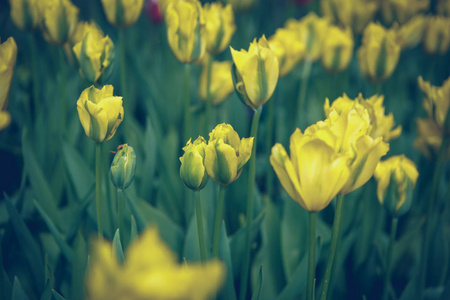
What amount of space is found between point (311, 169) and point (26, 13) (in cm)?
86

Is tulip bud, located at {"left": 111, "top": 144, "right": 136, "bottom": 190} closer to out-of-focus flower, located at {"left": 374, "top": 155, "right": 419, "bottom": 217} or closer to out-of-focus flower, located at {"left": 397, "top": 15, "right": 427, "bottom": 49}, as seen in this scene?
out-of-focus flower, located at {"left": 374, "top": 155, "right": 419, "bottom": 217}

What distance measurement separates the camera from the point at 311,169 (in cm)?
53

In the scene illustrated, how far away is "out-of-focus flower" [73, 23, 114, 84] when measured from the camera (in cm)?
83

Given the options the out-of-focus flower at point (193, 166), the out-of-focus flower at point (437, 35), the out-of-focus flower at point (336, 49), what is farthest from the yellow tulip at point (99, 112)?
the out-of-focus flower at point (437, 35)

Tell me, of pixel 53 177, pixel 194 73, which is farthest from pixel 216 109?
pixel 53 177

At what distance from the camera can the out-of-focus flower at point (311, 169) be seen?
51cm

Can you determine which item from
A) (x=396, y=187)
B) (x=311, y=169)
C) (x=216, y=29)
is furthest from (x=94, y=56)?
(x=396, y=187)

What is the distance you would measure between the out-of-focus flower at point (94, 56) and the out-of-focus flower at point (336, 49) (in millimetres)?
723

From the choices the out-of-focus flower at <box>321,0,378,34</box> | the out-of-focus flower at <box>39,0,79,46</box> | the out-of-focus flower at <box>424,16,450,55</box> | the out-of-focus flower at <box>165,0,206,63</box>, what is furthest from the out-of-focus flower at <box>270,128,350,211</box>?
the out-of-focus flower at <box>321,0,378,34</box>

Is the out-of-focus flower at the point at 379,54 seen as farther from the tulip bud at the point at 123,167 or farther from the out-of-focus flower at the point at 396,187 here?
the tulip bud at the point at 123,167

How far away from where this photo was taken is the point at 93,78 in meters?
0.85

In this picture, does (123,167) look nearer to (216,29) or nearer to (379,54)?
(216,29)

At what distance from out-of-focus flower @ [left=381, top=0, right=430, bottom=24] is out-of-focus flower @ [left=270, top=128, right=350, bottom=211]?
1.28 metres

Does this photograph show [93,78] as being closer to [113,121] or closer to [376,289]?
[113,121]
